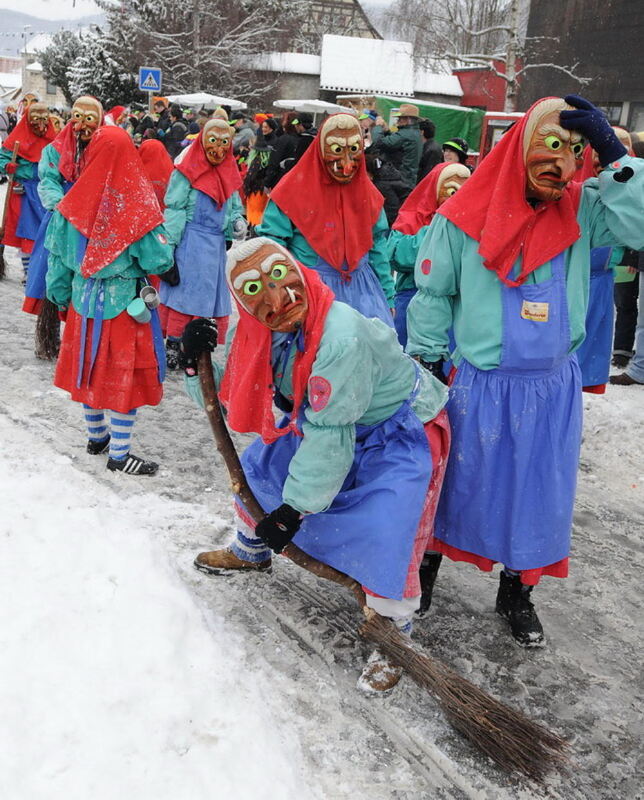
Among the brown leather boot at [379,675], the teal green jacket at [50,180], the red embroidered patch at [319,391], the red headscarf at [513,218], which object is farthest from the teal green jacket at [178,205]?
the brown leather boot at [379,675]

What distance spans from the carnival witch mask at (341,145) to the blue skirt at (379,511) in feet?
6.59

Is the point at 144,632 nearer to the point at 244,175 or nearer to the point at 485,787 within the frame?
the point at 485,787

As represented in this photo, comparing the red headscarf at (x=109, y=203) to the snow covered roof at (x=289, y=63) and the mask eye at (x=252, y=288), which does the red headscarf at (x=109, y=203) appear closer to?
the mask eye at (x=252, y=288)

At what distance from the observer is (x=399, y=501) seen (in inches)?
102

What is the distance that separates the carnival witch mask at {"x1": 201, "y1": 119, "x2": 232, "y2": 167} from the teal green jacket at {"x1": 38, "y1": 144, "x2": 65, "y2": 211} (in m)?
1.05

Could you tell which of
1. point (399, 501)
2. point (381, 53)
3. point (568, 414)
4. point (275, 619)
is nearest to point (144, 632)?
point (275, 619)

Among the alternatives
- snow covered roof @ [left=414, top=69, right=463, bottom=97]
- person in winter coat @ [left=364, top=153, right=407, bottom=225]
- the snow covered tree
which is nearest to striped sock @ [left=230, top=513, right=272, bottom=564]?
person in winter coat @ [left=364, top=153, right=407, bottom=225]

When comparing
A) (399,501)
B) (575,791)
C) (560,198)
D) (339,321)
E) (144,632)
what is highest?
(560,198)

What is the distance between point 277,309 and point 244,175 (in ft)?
32.0

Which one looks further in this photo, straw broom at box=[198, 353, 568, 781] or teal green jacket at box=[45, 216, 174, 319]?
teal green jacket at box=[45, 216, 174, 319]

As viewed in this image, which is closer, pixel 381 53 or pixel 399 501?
pixel 399 501

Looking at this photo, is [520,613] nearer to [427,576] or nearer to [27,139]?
[427,576]

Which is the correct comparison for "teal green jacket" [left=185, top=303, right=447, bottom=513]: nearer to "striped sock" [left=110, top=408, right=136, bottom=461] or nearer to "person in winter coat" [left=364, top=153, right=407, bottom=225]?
"striped sock" [left=110, top=408, right=136, bottom=461]

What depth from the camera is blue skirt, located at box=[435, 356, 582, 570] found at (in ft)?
9.38
